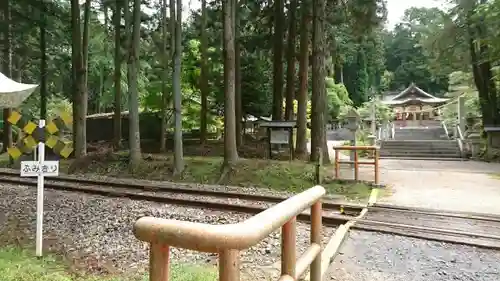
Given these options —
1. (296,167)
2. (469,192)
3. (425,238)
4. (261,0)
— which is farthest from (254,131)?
(425,238)

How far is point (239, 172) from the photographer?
11.5 m

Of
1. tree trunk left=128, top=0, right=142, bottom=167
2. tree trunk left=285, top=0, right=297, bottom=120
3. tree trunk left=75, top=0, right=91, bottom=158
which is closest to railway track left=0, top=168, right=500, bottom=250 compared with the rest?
tree trunk left=128, top=0, right=142, bottom=167

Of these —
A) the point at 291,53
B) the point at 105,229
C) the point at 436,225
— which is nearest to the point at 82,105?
the point at 291,53

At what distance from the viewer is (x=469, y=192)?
9070mm

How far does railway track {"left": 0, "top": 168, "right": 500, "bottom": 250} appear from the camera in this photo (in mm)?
5578

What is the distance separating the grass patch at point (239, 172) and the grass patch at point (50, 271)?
17.5 ft

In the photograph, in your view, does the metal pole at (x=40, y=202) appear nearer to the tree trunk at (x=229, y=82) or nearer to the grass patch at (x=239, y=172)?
the grass patch at (x=239, y=172)

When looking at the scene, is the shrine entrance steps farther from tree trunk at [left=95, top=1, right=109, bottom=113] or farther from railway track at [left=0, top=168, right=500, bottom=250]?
tree trunk at [left=95, top=1, right=109, bottom=113]

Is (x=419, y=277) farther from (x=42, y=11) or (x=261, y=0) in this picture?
(x=42, y=11)

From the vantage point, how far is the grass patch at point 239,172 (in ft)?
32.9

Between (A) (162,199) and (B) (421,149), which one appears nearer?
(A) (162,199)

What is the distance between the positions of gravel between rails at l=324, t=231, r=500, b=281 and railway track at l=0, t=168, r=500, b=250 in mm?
294

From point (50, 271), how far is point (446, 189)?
8500 millimetres

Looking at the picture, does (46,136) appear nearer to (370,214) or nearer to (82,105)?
(370,214)
